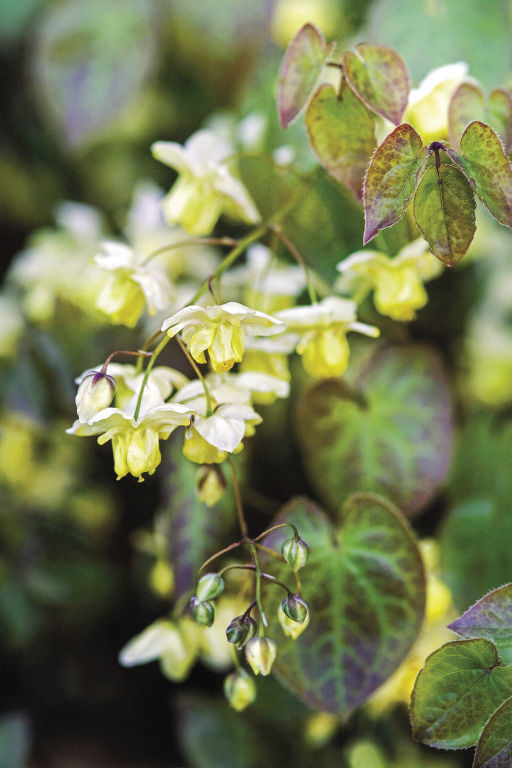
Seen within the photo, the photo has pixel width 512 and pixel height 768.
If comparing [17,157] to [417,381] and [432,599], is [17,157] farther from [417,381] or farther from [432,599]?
[432,599]

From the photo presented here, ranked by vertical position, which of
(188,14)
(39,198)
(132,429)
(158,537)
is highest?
(188,14)

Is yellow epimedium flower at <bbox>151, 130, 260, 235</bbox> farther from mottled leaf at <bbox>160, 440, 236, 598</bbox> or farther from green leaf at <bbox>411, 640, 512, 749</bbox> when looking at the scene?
green leaf at <bbox>411, 640, 512, 749</bbox>

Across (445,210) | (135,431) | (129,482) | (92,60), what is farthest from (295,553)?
(92,60)

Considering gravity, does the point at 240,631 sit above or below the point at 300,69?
below

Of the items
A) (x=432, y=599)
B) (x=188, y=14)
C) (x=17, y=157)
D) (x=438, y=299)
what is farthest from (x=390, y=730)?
(x=17, y=157)

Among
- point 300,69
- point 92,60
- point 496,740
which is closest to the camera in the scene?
point 496,740

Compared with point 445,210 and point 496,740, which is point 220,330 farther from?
point 496,740

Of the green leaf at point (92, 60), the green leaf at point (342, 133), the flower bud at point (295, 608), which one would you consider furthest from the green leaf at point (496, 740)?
the green leaf at point (92, 60)

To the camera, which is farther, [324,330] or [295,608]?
[324,330]
